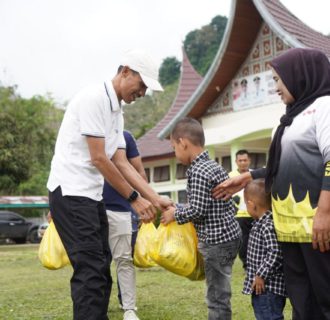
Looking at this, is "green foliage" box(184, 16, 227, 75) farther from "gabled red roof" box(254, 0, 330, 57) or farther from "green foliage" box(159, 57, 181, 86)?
"gabled red roof" box(254, 0, 330, 57)

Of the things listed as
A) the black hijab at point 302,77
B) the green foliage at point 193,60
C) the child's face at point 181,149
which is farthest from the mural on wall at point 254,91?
the green foliage at point 193,60

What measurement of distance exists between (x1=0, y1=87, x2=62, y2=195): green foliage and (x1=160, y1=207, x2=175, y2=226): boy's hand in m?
25.4

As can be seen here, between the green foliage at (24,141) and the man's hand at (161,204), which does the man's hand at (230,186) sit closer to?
the man's hand at (161,204)

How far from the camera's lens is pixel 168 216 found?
4008 mm

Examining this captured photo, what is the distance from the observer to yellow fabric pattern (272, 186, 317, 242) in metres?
2.94

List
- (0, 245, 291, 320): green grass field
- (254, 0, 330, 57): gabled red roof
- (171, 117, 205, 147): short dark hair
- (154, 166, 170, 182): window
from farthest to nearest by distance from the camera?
1. (154, 166, 170, 182): window
2. (254, 0, 330, 57): gabled red roof
3. (0, 245, 291, 320): green grass field
4. (171, 117, 205, 147): short dark hair

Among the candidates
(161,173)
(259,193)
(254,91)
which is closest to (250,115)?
(254,91)

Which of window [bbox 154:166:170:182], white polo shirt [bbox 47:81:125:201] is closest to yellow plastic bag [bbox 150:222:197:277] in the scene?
white polo shirt [bbox 47:81:125:201]

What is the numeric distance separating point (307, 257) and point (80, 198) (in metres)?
1.35

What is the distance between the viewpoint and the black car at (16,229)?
24750 millimetres

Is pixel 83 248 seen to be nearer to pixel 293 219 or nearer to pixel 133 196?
pixel 133 196

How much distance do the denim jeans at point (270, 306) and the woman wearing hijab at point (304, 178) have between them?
462 mm

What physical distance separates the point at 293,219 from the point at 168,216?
1178mm

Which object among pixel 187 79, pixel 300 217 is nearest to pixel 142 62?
pixel 300 217
